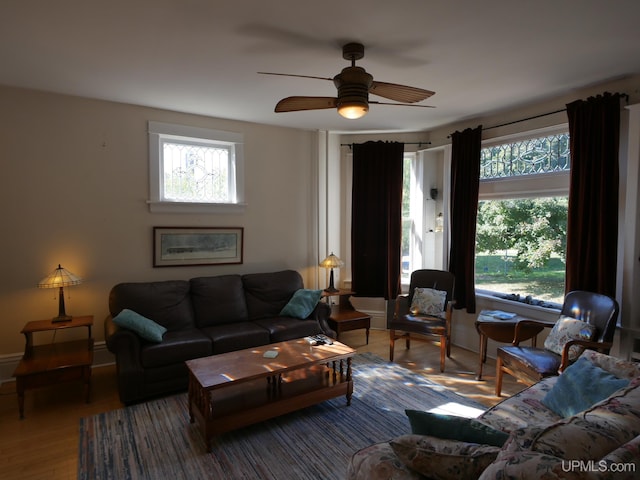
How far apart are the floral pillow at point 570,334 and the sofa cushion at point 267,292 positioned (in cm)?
268

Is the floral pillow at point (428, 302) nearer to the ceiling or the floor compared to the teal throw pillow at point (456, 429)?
nearer to the floor

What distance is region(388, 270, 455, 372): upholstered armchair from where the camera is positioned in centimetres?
378

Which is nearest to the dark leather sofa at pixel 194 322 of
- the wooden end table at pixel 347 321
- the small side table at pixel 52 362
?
the wooden end table at pixel 347 321

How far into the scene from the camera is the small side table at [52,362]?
109 inches

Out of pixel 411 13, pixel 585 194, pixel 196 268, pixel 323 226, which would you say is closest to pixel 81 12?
pixel 411 13

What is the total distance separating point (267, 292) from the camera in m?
4.24

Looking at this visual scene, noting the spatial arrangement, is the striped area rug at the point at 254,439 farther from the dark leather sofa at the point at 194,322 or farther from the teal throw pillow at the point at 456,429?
the teal throw pillow at the point at 456,429

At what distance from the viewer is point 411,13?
207 cm

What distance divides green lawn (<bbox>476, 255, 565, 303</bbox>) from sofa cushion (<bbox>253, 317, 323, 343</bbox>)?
2.11 metres

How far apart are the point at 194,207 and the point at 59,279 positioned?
4.88 feet

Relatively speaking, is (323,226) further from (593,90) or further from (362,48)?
(593,90)

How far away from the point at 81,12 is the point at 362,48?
172 cm

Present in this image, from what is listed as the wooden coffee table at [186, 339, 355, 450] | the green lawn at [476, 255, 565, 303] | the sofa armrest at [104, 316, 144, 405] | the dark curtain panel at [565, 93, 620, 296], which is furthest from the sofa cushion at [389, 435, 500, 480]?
the green lawn at [476, 255, 565, 303]

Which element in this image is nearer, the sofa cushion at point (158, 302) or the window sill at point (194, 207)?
the sofa cushion at point (158, 302)
